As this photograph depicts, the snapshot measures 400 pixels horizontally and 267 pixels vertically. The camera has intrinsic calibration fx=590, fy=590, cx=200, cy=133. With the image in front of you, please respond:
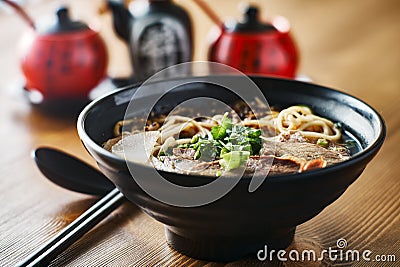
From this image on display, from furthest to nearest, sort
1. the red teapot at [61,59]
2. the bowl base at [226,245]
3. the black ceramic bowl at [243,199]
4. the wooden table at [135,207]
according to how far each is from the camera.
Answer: the red teapot at [61,59] → the wooden table at [135,207] → the bowl base at [226,245] → the black ceramic bowl at [243,199]

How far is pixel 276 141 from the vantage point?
121cm

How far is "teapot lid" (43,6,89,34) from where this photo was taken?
191 cm

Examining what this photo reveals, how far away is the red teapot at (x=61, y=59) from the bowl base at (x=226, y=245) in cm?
91

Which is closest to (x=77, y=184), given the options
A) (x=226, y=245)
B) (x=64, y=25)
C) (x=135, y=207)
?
(x=135, y=207)

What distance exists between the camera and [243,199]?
93cm

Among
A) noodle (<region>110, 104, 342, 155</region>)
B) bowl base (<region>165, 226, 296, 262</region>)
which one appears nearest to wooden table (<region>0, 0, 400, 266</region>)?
bowl base (<region>165, 226, 296, 262</region>)

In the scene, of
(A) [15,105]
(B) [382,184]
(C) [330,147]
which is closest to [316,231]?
(C) [330,147]

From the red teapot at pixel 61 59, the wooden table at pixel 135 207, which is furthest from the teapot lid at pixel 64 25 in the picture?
the wooden table at pixel 135 207

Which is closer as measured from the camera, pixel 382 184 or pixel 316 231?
pixel 316 231

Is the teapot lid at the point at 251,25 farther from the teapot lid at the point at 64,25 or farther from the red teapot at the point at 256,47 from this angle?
the teapot lid at the point at 64,25

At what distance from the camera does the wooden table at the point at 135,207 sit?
1183 millimetres

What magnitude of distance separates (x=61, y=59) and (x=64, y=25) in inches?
4.7

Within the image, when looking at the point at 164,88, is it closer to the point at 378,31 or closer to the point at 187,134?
the point at 187,134

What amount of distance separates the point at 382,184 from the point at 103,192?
0.67 metres
